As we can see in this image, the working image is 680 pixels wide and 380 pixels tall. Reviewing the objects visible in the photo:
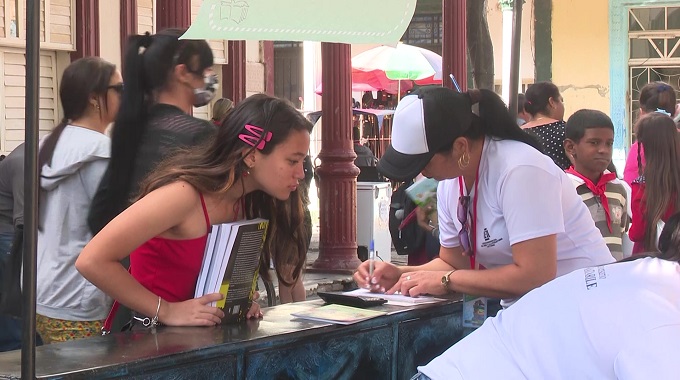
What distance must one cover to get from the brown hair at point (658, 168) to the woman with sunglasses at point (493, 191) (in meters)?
2.16

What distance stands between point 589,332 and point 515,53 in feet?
7.80

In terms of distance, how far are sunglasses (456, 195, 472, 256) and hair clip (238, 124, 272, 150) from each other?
642mm

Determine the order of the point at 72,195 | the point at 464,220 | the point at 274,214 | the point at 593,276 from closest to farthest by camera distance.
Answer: the point at 593,276, the point at 464,220, the point at 274,214, the point at 72,195

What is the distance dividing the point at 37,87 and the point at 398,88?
53.1ft

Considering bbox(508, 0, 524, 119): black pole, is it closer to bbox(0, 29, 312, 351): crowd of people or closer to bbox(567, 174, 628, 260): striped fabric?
bbox(567, 174, 628, 260): striped fabric

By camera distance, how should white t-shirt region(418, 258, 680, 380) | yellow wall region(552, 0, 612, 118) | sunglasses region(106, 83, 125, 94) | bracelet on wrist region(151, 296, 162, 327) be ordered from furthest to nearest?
yellow wall region(552, 0, 612, 118) → sunglasses region(106, 83, 125, 94) → bracelet on wrist region(151, 296, 162, 327) → white t-shirt region(418, 258, 680, 380)

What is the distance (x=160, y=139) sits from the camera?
3904 mm

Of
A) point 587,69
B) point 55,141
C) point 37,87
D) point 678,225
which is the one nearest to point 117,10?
point 55,141

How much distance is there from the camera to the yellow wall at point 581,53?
20672mm

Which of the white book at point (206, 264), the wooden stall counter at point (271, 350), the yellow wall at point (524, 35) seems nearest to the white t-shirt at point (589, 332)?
the wooden stall counter at point (271, 350)

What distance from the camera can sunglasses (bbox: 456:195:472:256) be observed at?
334cm

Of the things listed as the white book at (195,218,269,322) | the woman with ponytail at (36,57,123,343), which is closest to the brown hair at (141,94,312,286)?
the white book at (195,218,269,322)

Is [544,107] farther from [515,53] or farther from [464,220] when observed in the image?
[464,220]

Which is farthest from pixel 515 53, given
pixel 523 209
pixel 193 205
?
pixel 193 205
